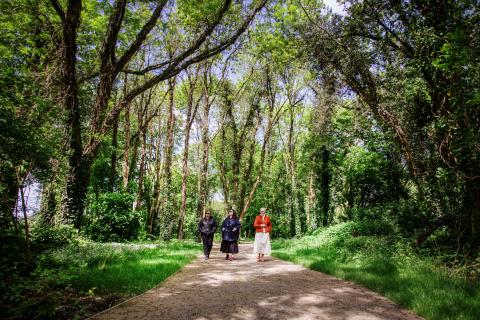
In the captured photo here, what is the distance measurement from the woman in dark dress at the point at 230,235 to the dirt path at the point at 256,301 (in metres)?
5.71

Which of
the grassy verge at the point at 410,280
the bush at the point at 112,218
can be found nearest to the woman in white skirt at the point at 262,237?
the grassy verge at the point at 410,280

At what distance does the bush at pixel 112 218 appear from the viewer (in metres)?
17.5

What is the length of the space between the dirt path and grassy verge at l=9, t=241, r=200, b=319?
401 mm

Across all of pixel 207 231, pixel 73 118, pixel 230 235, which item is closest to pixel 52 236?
pixel 73 118

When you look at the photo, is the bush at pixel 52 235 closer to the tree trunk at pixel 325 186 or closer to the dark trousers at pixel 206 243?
the dark trousers at pixel 206 243

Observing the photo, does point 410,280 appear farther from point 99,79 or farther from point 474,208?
point 99,79

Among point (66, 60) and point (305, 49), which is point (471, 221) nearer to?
point (305, 49)

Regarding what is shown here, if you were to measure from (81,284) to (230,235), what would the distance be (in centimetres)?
796

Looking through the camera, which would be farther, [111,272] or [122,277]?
[111,272]

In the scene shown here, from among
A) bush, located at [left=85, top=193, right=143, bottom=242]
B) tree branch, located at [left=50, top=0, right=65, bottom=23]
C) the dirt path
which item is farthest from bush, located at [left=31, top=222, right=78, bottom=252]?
bush, located at [left=85, top=193, right=143, bottom=242]

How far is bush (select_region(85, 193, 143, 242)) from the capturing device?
17.5 m

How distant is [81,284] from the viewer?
5879 mm

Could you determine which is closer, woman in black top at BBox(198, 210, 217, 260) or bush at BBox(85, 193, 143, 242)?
woman in black top at BBox(198, 210, 217, 260)

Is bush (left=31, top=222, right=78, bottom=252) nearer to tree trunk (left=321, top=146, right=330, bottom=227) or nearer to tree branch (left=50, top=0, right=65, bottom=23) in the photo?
tree branch (left=50, top=0, right=65, bottom=23)
